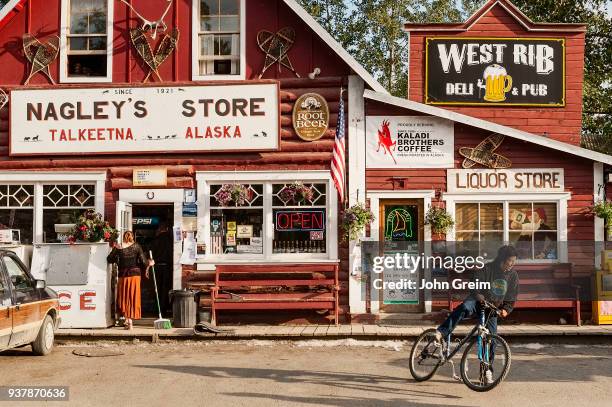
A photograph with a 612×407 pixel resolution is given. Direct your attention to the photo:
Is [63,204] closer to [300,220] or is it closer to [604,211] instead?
[300,220]

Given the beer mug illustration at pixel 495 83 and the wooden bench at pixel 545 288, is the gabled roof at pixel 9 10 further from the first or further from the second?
the wooden bench at pixel 545 288

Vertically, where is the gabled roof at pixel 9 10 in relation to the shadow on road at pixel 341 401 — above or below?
above

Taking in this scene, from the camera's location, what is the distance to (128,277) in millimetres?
13539

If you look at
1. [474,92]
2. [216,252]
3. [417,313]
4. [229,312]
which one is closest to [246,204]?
[216,252]

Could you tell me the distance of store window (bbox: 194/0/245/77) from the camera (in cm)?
1467

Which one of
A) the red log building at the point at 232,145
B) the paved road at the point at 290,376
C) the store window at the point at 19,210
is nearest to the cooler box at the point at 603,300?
the red log building at the point at 232,145

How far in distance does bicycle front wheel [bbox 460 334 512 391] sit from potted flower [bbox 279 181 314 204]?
6.23m

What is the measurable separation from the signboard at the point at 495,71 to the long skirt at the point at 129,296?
710 cm

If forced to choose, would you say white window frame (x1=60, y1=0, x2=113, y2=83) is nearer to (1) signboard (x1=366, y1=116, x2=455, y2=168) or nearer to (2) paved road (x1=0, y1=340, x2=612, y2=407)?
(1) signboard (x1=366, y1=116, x2=455, y2=168)

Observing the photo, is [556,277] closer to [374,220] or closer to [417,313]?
[417,313]

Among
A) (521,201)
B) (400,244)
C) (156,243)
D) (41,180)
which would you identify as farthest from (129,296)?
(521,201)

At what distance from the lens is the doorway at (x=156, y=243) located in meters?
15.1

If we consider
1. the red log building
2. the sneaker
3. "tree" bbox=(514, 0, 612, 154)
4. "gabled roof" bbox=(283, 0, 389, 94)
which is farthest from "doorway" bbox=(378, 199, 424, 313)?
"tree" bbox=(514, 0, 612, 154)

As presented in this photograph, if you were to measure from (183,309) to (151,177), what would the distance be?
106 inches
